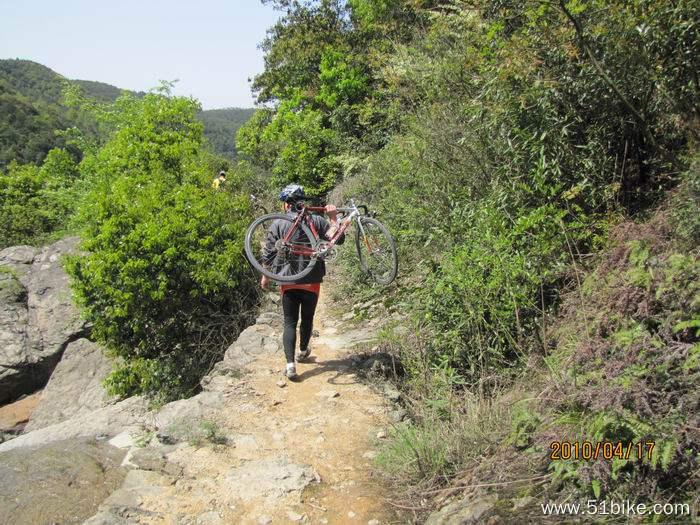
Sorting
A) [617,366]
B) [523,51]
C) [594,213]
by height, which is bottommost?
[617,366]

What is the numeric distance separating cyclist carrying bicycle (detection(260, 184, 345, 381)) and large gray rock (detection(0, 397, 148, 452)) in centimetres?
253

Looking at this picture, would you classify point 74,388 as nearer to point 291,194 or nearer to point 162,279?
point 162,279

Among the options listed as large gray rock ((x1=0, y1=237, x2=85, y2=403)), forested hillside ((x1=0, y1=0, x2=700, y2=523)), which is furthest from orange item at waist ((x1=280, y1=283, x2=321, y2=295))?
large gray rock ((x1=0, y1=237, x2=85, y2=403))

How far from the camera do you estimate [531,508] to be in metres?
2.74

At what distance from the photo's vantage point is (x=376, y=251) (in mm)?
6516

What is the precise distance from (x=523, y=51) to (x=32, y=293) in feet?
42.3

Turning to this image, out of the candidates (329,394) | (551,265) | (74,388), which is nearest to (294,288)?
(329,394)

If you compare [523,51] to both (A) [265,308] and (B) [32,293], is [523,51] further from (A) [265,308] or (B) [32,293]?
(B) [32,293]

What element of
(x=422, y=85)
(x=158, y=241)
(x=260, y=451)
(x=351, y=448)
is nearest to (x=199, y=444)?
(x=260, y=451)

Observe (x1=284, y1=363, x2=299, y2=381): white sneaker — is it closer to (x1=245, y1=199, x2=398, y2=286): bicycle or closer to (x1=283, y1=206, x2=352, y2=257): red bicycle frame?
(x1=245, y1=199, x2=398, y2=286): bicycle

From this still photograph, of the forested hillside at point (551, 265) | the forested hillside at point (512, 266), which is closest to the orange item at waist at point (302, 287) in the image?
the forested hillside at point (512, 266)
